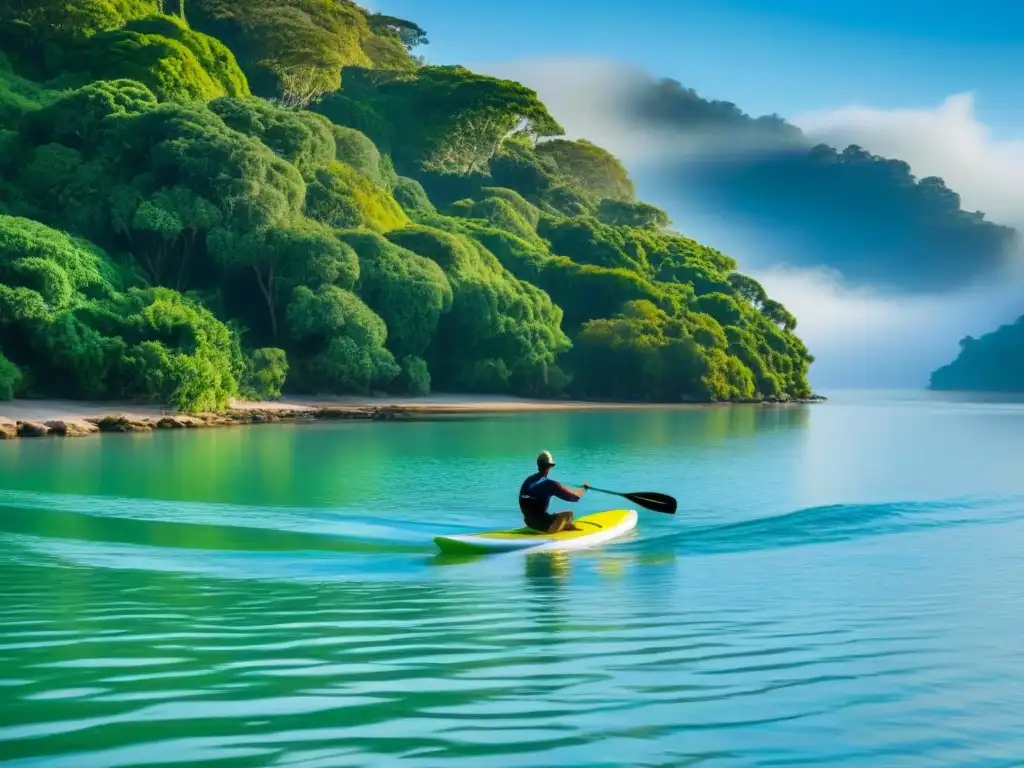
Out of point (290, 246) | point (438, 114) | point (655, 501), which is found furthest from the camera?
point (438, 114)

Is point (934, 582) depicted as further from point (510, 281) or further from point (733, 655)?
point (510, 281)

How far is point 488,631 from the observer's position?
32.0 feet

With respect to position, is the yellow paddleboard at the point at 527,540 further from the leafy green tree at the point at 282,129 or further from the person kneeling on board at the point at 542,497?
the leafy green tree at the point at 282,129

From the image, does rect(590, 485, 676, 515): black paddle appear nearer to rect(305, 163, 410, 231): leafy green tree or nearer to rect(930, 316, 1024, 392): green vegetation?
rect(305, 163, 410, 231): leafy green tree

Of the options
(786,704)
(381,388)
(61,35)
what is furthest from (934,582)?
(61,35)

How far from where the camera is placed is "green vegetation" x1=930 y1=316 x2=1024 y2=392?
176 meters

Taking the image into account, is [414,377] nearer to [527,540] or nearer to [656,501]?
[656,501]

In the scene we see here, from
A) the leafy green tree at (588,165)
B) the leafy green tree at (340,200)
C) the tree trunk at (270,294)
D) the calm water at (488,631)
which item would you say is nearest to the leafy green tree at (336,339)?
the tree trunk at (270,294)

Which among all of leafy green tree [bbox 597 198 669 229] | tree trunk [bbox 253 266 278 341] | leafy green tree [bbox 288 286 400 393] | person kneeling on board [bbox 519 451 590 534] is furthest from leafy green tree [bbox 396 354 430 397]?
leafy green tree [bbox 597 198 669 229]

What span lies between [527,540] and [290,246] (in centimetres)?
3957

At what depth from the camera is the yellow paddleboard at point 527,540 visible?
14688 mm

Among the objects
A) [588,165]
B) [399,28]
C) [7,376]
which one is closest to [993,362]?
[588,165]

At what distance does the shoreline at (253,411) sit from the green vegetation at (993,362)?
123 metres

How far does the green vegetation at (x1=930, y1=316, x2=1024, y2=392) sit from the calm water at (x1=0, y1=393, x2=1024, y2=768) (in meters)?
167
